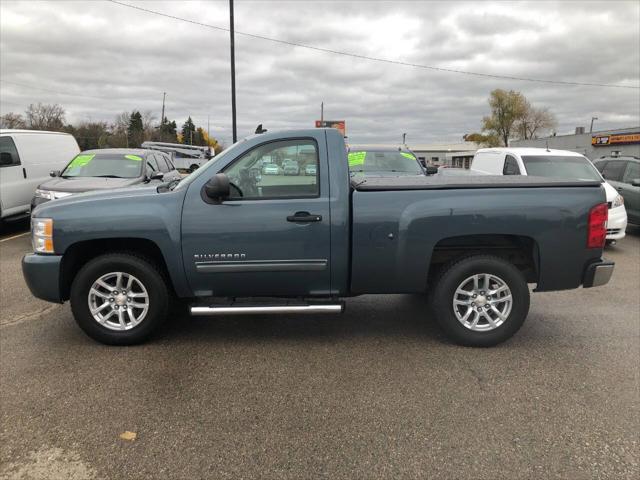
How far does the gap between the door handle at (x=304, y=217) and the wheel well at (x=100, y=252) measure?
1.17 m

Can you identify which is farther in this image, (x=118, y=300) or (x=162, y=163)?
(x=162, y=163)

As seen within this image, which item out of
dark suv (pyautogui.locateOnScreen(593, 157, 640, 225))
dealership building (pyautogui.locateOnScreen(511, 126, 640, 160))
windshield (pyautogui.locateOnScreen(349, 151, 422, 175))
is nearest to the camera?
windshield (pyautogui.locateOnScreen(349, 151, 422, 175))

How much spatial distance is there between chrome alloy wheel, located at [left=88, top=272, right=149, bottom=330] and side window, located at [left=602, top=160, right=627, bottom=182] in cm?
1100

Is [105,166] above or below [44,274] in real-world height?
above

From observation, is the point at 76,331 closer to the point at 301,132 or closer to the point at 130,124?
the point at 301,132

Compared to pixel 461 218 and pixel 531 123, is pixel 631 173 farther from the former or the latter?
pixel 531 123

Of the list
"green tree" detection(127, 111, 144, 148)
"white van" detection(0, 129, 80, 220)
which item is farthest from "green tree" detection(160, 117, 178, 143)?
"white van" detection(0, 129, 80, 220)

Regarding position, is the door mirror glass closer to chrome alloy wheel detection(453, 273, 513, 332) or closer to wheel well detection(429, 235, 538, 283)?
wheel well detection(429, 235, 538, 283)

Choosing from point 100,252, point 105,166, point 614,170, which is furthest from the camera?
point 614,170

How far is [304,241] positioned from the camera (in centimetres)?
398

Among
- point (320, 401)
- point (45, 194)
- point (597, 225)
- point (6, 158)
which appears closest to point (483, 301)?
point (597, 225)

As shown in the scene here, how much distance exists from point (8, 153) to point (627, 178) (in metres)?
13.2

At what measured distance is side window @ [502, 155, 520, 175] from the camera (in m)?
9.72

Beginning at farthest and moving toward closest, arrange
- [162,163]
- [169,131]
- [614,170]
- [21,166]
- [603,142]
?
[169,131]
[603,142]
[614,170]
[162,163]
[21,166]
